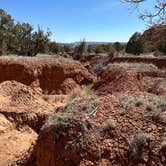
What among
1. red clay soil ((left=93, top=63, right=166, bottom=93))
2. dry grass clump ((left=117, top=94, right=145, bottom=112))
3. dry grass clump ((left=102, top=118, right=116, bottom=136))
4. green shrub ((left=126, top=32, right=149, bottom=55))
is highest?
dry grass clump ((left=117, top=94, right=145, bottom=112))

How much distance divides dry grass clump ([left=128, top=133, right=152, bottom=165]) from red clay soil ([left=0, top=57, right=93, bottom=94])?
15.2m

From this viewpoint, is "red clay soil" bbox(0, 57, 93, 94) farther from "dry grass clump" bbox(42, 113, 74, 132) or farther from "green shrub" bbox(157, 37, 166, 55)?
"green shrub" bbox(157, 37, 166, 55)

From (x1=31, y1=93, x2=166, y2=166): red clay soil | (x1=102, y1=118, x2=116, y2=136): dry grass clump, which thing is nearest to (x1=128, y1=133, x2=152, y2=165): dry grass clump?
(x1=31, y1=93, x2=166, y2=166): red clay soil

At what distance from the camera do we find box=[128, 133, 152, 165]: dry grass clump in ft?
19.6

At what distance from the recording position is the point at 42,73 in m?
22.0

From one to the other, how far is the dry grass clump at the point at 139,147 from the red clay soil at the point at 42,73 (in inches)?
599

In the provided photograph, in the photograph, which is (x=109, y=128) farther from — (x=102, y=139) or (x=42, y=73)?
(x=42, y=73)

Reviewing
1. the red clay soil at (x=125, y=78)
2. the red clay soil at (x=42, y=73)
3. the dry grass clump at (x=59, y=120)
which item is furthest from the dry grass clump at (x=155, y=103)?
the red clay soil at (x=42, y=73)

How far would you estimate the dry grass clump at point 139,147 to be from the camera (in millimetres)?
5980

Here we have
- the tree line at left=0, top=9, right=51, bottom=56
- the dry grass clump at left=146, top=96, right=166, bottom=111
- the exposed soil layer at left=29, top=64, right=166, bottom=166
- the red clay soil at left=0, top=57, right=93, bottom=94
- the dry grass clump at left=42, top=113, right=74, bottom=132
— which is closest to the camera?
the exposed soil layer at left=29, top=64, right=166, bottom=166

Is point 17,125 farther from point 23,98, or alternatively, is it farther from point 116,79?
point 116,79

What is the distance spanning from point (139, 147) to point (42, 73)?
53.7 ft

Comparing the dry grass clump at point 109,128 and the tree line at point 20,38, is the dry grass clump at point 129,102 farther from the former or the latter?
the tree line at point 20,38

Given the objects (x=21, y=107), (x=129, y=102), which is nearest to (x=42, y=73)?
(x=21, y=107)
